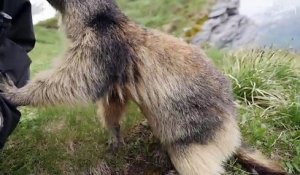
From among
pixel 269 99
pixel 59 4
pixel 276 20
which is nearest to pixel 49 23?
pixel 276 20

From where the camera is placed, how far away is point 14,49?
4.06 m

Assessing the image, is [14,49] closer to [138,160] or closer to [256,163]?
[138,160]

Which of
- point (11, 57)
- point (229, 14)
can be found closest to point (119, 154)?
point (11, 57)

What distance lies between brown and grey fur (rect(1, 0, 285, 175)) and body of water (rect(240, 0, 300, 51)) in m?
3.75

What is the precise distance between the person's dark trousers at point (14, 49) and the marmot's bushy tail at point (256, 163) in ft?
6.74

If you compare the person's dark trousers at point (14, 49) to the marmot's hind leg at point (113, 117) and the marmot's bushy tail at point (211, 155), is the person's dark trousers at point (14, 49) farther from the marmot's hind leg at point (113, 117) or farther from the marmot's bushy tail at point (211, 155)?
the marmot's bushy tail at point (211, 155)

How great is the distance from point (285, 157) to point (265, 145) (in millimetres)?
220

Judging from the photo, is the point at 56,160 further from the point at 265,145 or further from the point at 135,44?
the point at 265,145

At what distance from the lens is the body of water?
9.42m

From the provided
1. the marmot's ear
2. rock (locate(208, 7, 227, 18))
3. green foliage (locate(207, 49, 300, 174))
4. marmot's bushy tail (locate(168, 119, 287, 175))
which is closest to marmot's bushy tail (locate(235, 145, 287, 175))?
marmot's bushy tail (locate(168, 119, 287, 175))

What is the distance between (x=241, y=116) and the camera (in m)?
5.48

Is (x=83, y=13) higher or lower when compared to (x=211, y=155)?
higher

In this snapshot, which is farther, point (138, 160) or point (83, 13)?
point (138, 160)

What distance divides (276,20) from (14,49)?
839 cm
